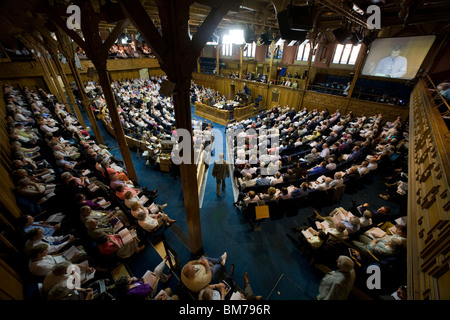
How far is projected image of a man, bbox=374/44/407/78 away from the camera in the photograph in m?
9.28

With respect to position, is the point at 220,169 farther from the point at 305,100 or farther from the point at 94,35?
the point at 305,100

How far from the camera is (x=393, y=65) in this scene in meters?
9.52

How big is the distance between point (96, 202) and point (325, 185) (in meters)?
5.85

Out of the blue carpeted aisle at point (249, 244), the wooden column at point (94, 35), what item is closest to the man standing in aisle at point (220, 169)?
the blue carpeted aisle at point (249, 244)

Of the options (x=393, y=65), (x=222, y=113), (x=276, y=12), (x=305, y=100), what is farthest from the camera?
(x=305, y=100)

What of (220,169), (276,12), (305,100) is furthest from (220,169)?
(305,100)

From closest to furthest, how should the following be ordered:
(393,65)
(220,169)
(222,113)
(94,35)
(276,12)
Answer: (276,12)
(94,35)
(220,169)
(393,65)
(222,113)

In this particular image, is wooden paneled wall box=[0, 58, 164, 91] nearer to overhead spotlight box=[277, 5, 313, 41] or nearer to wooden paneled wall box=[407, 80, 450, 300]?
overhead spotlight box=[277, 5, 313, 41]

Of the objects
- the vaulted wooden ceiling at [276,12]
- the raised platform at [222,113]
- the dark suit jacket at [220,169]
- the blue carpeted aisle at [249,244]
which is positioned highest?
the vaulted wooden ceiling at [276,12]

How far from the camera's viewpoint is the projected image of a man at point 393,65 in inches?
Answer: 365

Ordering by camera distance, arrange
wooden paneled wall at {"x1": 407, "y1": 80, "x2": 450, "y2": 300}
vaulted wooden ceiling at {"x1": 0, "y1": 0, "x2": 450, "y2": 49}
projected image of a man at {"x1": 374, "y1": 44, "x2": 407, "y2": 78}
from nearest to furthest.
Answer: wooden paneled wall at {"x1": 407, "y1": 80, "x2": 450, "y2": 300}
vaulted wooden ceiling at {"x1": 0, "y1": 0, "x2": 450, "y2": 49}
projected image of a man at {"x1": 374, "y1": 44, "x2": 407, "y2": 78}

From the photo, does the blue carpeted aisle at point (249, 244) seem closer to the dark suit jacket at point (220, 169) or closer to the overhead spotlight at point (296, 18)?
the dark suit jacket at point (220, 169)

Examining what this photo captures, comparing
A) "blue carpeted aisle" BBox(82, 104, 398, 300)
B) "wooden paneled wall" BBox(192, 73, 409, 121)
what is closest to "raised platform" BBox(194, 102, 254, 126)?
"wooden paneled wall" BBox(192, 73, 409, 121)
